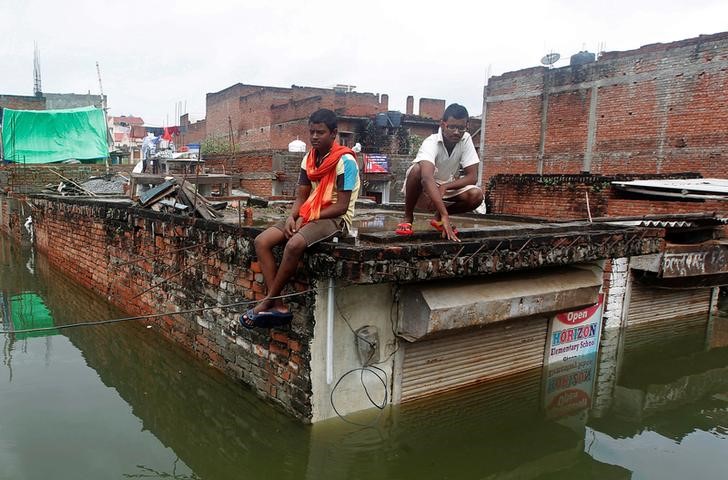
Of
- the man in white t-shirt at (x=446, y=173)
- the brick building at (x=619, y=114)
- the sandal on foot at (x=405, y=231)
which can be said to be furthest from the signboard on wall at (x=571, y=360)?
the brick building at (x=619, y=114)

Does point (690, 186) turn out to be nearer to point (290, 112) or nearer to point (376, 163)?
point (376, 163)

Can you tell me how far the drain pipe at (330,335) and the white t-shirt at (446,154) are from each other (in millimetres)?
1440

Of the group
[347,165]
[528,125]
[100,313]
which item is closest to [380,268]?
[347,165]

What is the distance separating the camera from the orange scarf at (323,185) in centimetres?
411

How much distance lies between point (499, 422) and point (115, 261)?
6.20 meters

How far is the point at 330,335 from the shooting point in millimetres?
4129

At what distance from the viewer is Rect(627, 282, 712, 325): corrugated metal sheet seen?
7902 mm

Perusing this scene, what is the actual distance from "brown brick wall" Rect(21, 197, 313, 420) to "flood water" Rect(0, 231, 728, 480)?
263 millimetres

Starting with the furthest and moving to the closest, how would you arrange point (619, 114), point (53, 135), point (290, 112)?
point (290, 112)
point (53, 135)
point (619, 114)

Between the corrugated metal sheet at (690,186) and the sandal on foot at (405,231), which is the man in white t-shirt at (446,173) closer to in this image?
the sandal on foot at (405,231)

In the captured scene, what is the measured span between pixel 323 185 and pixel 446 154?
1.22 m

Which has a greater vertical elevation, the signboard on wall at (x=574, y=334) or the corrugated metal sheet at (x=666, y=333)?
the signboard on wall at (x=574, y=334)

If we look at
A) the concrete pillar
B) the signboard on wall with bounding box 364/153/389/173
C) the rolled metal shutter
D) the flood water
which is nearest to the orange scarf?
the flood water

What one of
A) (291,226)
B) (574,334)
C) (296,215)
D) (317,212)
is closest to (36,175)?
(296,215)
